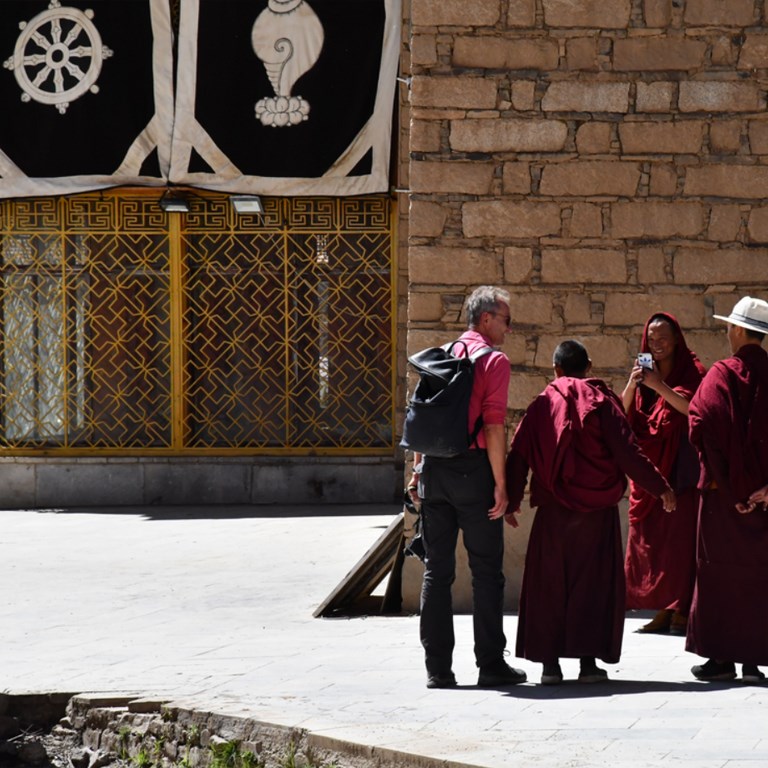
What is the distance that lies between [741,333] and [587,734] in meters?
1.88

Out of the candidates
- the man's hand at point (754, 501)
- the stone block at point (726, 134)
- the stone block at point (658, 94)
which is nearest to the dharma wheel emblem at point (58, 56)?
the stone block at point (658, 94)

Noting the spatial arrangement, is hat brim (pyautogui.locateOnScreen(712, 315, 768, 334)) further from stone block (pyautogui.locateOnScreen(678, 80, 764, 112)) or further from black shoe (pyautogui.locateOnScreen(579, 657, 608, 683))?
stone block (pyautogui.locateOnScreen(678, 80, 764, 112))

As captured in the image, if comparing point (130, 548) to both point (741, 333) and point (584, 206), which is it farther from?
point (741, 333)

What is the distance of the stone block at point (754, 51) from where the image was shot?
7961mm

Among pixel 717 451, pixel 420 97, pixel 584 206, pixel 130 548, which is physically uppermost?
pixel 420 97

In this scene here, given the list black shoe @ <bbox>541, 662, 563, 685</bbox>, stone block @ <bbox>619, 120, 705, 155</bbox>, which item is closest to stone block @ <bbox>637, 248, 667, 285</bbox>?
stone block @ <bbox>619, 120, 705, 155</bbox>

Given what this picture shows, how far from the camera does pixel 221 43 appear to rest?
12812 millimetres

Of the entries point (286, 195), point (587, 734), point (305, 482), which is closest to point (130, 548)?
point (305, 482)

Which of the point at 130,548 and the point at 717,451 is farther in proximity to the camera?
the point at 130,548

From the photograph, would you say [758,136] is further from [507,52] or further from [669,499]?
[669,499]

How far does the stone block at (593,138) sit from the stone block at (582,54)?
29cm

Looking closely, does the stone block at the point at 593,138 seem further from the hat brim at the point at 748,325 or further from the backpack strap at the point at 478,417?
the backpack strap at the point at 478,417

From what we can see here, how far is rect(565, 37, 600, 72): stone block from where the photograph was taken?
8016mm

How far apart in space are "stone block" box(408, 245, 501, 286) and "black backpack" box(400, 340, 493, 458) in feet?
7.06
